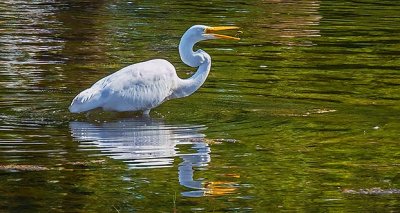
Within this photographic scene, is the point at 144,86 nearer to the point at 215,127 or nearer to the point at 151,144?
the point at 215,127

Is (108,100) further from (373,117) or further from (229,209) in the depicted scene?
(229,209)

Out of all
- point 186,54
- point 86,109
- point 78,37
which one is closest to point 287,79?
point 186,54

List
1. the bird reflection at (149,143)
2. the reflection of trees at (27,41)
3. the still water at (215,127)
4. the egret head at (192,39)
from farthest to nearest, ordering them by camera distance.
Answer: the reflection of trees at (27,41)
the egret head at (192,39)
the bird reflection at (149,143)
the still water at (215,127)

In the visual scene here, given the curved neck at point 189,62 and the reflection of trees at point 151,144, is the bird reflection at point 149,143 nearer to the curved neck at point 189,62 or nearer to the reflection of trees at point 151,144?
the reflection of trees at point 151,144

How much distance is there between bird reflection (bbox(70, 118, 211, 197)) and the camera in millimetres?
10734

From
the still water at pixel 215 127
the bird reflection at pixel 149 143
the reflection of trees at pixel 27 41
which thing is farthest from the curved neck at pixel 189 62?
the reflection of trees at pixel 27 41

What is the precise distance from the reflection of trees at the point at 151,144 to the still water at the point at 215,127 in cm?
2

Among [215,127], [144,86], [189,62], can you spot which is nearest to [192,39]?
[189,62]

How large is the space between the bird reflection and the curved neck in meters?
0.68

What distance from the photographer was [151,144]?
1180cm

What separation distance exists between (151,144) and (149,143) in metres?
0.07

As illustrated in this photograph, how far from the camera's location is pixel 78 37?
71.7ft

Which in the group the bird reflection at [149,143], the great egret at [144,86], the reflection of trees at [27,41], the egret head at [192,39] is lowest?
the reflection of trees at [27,41]

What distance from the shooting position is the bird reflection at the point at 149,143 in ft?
35.2
